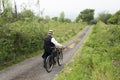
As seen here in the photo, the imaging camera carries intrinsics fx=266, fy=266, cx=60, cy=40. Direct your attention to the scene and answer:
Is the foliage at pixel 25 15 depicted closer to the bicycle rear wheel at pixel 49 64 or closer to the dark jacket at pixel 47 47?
the dark jacket at pixel 47 47

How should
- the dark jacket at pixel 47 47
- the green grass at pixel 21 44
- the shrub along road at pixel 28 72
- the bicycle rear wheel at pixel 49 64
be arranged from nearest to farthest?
1. the shrub along road at pixel 28 72
2. the bicycle rear wheel at pixel 49 64
3. the dark jacket at pixel 47 47
4. the green grass at pixel 21 44

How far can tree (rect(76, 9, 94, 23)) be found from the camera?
125688 mm

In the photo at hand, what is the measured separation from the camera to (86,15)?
414 feet

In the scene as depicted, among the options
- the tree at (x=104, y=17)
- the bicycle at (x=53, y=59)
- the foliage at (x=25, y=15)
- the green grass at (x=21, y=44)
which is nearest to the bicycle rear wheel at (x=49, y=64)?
the bicycle at (x=53, y=59)

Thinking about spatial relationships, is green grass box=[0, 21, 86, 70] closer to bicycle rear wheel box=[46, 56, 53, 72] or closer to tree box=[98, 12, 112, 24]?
bicycle rear wheel box=[46, 56, 53, 72]

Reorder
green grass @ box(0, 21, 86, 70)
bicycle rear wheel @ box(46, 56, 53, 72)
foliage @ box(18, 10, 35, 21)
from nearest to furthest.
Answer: bicycle rear wheel @ box(46, 56, 53, 72) < green grass @ box(0, 21, 86, 70) < foliage @ box(18, 10, 35, 21)

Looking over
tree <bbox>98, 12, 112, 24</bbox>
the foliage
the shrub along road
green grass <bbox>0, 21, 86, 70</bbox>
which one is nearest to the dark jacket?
the shrub along road

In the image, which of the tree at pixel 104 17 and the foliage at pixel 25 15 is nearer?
the foliage at pixel 25 15

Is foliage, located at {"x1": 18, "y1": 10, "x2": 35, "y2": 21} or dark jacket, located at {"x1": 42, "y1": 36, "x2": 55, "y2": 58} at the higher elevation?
foliage, located at {"x1": 18, "y1": 10, "x2": 35, "y2": 21}

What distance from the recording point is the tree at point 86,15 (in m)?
126

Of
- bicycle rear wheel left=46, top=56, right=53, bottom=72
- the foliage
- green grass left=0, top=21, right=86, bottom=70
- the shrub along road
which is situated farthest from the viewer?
the foliage

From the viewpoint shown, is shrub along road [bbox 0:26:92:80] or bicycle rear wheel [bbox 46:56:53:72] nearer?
shrub along road [bbox 0:26:92:80]

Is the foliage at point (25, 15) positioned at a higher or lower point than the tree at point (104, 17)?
higher

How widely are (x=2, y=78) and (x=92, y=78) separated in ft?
15.5
